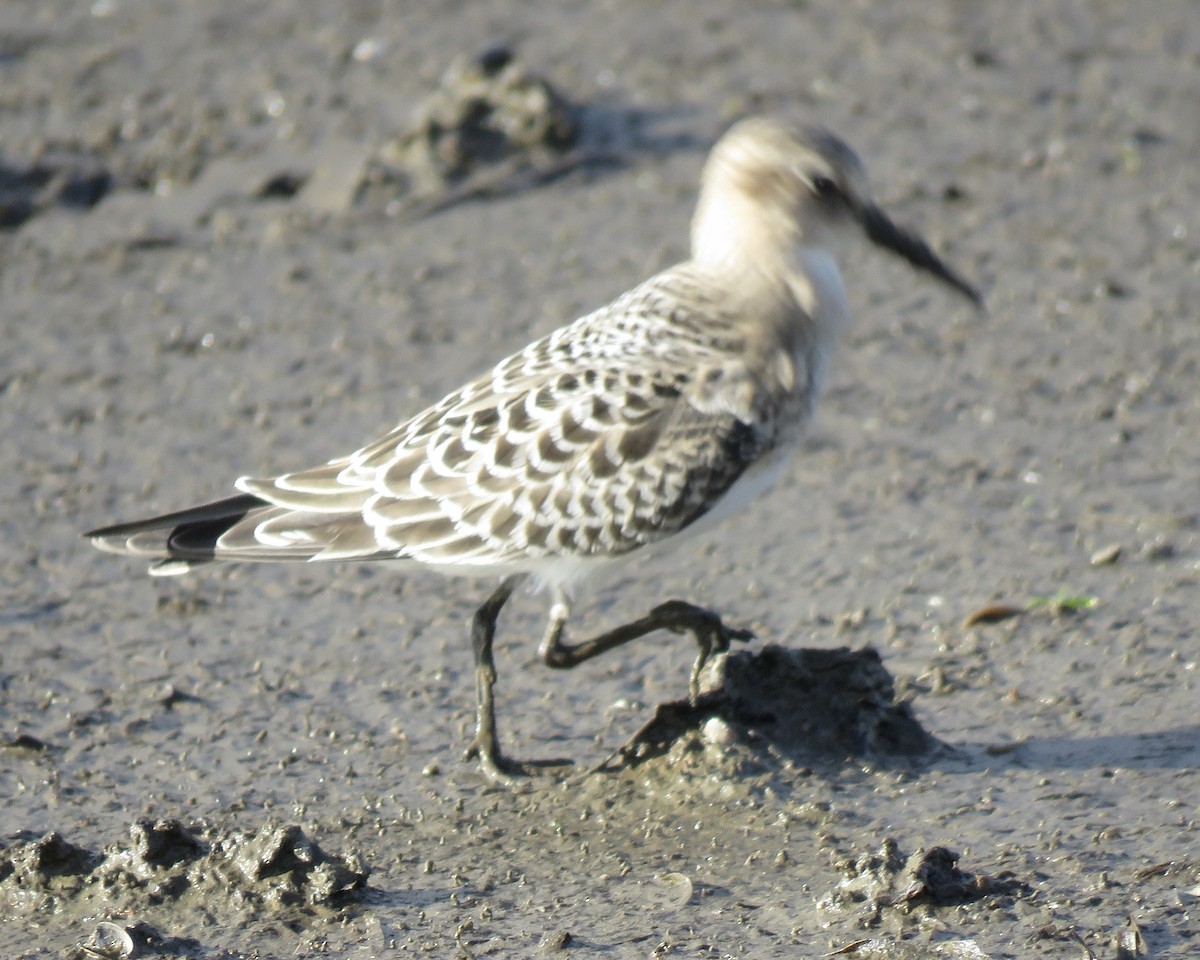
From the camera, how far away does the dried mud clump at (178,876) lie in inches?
208

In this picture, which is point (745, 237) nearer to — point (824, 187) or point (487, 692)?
point (824, 187)

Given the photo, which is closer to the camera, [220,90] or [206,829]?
[206,829]

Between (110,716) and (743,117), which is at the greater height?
(743,117)

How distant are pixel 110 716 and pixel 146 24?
6840 mm

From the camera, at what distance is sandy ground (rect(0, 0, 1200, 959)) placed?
532 cm

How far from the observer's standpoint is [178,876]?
5348 mm

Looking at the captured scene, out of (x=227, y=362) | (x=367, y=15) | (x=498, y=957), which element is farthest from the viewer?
(x=367, y=15)

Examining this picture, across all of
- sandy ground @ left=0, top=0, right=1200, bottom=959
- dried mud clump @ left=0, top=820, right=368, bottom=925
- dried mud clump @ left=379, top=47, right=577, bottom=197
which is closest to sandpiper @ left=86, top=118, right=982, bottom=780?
sandy ground @ left=0, top=0, right=1200, bottom=959

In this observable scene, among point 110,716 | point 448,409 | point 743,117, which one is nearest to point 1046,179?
point 743,117

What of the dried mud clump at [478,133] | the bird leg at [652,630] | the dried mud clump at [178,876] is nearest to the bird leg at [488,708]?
the bird leg at [652,630]

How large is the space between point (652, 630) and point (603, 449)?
70cm

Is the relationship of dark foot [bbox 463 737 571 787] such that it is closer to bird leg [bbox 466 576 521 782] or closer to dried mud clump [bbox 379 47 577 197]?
bird leg [bbox 466 576 521 782]

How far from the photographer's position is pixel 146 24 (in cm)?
1198

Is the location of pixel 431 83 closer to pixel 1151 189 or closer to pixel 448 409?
pixel 1151 189
